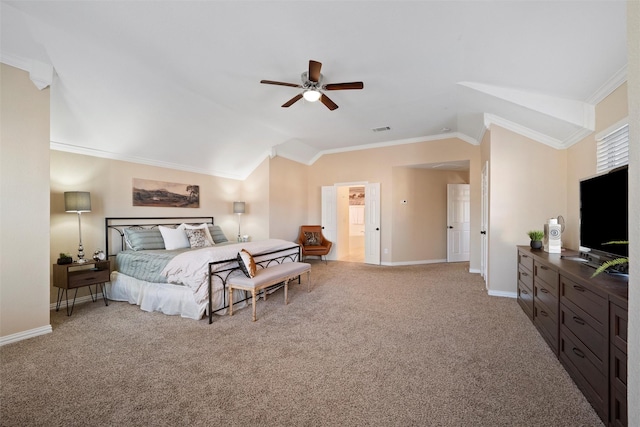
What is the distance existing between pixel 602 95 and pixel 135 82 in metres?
5.39


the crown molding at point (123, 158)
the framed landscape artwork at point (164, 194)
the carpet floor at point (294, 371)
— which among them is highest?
the crown molding at point (123, 158)

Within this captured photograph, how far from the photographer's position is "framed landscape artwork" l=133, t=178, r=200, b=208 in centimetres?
487

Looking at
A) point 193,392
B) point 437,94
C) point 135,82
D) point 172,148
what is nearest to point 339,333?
point 193,392

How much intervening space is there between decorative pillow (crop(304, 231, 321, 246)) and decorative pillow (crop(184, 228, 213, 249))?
2.85 m

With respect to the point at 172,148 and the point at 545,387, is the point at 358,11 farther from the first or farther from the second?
the point at 172,148

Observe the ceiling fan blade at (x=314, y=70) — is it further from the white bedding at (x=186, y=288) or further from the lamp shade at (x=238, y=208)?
the lamp shade at (x=238, y=208)

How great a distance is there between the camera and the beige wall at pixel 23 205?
106 inches

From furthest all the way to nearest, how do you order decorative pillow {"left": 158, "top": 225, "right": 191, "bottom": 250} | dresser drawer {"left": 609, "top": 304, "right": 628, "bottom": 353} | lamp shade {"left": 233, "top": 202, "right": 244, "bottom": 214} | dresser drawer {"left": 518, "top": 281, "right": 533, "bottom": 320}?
1. lamp shade {"left": 233, "top": 202, "right": 244, "bottom": 214}
2. decorative pillow {"left": 158, "top": 225, "right": 191, "bottom": 250}
3. dresser drawer {"left": 518, "top": 281, "right": 533, "bottom": 320}
4. dresser drawer {"left": 609, "top": 304, "right": 628, "bottom": 353}

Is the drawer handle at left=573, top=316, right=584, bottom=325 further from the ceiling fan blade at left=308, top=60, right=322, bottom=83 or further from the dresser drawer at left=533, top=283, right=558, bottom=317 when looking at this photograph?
the ceiling fan blade at left=308, top=60, right=322, bottom=83

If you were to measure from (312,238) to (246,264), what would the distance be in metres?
3.95

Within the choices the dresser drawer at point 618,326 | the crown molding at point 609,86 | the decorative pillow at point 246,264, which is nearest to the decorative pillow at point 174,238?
the decorative pillow at point 246,264

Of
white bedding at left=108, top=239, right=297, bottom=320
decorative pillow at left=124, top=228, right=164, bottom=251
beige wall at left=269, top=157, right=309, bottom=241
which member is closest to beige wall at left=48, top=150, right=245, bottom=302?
decorative pillow at left=124, top=228, right=164, bottom=251

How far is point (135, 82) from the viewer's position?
361cm

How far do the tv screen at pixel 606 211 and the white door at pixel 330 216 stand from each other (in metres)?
5.23
